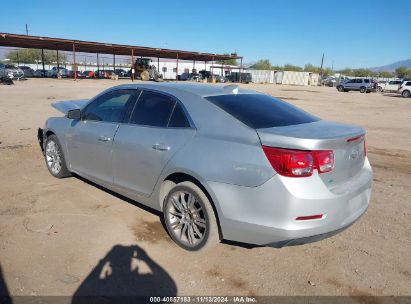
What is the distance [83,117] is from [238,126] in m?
2.57

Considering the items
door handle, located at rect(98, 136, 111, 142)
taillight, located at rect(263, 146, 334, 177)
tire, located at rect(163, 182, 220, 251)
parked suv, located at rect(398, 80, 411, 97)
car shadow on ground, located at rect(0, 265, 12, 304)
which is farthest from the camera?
parked suv, located at rect(398, 80, 411, 97)

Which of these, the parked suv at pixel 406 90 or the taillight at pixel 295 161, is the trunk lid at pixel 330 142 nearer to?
the taillight at pixel 295 161

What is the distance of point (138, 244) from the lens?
3.73 meters

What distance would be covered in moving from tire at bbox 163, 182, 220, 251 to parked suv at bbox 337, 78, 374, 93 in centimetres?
4446

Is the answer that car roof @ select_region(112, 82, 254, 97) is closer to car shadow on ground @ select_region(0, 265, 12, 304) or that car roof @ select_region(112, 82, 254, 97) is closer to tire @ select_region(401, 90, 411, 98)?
car shadow on ground @ select_region(0, 265, 12, 304)

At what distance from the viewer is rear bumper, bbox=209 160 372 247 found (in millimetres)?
2928

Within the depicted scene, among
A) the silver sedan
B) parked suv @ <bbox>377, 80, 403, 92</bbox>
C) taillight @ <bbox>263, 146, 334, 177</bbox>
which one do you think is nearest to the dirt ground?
the silver sedan

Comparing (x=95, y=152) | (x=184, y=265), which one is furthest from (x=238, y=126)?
(x=95, y=152)

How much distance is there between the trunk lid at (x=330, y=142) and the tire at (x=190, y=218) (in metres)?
0.85

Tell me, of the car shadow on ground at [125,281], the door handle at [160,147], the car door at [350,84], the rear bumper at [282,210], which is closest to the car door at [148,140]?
the door handle at [160,147]

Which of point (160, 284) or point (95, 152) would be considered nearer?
point (160, 284)

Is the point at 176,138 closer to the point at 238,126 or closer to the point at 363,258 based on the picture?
the point at 238,126

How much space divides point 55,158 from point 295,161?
4082 mm

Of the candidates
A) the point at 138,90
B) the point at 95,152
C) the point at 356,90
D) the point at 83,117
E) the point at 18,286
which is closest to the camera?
the point at 18,286
